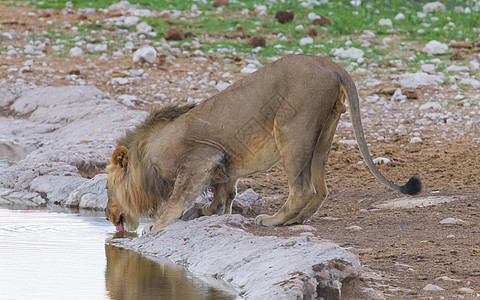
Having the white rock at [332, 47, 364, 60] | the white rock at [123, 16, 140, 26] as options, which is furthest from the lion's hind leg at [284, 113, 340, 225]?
the white rock at [123, 16, 140, 26]

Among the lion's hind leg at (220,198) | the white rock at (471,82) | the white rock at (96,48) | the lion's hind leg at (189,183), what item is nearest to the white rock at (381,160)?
the lion's hind leg at (220,198)

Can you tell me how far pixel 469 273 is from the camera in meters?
4.93

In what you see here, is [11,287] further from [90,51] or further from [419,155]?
[90,51]

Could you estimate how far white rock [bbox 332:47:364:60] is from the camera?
14570mm

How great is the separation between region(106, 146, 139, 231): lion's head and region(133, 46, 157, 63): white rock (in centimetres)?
788

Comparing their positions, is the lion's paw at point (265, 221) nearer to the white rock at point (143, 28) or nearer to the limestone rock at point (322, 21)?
the white rock at point (143, 28)

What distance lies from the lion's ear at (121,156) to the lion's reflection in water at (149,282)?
1089 millimetres

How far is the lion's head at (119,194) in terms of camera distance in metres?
6.89

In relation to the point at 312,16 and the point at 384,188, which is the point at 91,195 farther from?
the point at 312,16

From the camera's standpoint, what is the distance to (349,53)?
14672mm

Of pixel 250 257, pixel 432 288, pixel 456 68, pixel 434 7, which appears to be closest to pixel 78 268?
pixel 250 257

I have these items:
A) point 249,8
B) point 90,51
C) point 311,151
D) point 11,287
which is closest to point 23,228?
point 11,287

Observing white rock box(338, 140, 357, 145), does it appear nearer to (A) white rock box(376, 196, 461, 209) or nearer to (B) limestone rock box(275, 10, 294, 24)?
(A) white rock box(376, 196, 461, 209)

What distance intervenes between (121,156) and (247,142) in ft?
3.67
